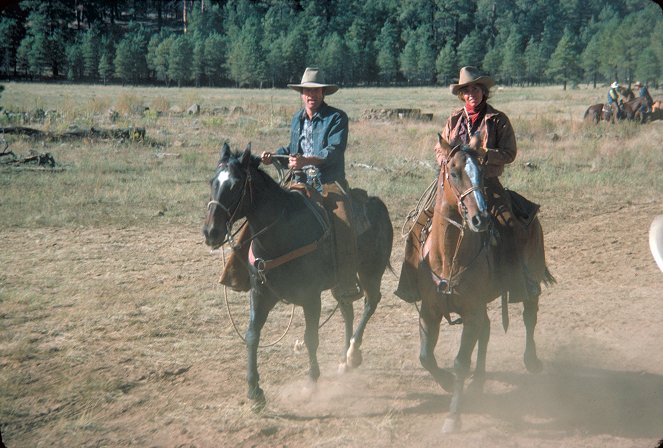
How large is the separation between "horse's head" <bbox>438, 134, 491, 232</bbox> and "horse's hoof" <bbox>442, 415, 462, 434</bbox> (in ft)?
5.50

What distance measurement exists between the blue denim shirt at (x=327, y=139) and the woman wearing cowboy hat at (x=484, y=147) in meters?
1.01

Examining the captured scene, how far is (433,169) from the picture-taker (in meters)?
18.2

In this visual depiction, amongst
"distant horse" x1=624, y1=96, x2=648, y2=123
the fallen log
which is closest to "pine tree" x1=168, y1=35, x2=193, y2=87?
the fallen log

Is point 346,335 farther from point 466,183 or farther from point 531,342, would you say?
point 466,183

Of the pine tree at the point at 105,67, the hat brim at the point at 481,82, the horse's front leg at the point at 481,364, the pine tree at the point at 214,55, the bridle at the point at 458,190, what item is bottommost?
the horse's front leg at the point at 481,364

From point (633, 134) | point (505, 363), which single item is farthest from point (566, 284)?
point (633, 134)

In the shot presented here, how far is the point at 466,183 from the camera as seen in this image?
479 centimetres

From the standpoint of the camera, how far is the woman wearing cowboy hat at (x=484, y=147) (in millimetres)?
5688

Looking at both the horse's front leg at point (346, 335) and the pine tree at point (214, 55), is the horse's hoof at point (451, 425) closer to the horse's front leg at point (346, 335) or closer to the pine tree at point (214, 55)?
the horse's front leg at point (346, 335)

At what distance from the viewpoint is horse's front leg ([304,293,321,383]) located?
18.8 feet

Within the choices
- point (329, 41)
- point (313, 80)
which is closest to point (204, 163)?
point (313, 80)

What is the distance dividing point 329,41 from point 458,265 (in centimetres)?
6366

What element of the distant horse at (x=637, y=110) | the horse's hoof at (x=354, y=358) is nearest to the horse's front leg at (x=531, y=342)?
the horse's hoof at (x=354, y=358)

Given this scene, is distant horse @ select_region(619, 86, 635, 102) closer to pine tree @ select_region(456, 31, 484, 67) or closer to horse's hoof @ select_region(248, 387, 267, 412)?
horse's hoof @ select_region(248, 387, 267, 412)
